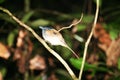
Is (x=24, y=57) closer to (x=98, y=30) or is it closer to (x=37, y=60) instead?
(x=37, y=60)

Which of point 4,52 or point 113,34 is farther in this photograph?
point 113,34

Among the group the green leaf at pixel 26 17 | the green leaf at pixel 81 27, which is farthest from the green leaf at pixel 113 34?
the green leaf at pixel 26 17

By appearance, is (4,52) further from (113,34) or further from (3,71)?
(113,34)

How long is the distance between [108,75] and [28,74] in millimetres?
311

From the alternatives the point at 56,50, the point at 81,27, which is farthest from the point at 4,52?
the point at 81,27

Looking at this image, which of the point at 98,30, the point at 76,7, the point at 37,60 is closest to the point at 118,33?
the point at 98,30

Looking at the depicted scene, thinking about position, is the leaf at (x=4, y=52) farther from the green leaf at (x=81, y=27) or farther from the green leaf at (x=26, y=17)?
the green leaf at (x=81, y=27)

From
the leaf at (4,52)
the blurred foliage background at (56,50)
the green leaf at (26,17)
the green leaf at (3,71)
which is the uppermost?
the green leaf at (26,17)

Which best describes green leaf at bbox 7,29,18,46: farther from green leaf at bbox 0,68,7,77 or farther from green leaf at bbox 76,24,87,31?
green leaf at bbox 76,24,87,31

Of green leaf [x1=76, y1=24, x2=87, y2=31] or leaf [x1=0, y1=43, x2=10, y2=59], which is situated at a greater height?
leaf [x1=0, y1=43, x2=10, y2=59]

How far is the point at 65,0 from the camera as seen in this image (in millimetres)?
2107

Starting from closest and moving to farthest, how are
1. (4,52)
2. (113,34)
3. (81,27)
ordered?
(4,52), (113,34), (81,27)

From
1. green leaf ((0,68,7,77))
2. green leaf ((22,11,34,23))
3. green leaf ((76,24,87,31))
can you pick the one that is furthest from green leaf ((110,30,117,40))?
green leaf ((0,68,7,77))

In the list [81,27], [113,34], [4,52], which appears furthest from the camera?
[81,27]
